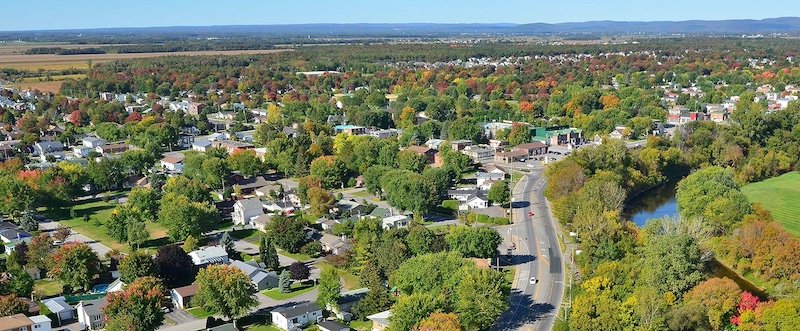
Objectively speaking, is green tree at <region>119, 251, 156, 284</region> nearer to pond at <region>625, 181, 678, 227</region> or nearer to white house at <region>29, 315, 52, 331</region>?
white house at <region>29, 315, 52, 331</region>

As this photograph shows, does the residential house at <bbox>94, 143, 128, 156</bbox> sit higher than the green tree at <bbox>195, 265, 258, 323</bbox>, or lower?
lower

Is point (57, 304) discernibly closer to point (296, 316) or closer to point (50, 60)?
point (296, 316)

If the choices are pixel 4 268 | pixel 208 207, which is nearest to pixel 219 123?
pixel 208 207

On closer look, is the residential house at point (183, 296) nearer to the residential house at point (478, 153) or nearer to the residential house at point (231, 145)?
the residential house at point (231, 145)

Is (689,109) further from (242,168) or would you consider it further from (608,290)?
(608,290)

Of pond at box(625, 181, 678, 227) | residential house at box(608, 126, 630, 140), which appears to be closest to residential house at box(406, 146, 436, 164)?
pond at box(625, 181, 678, 227)
